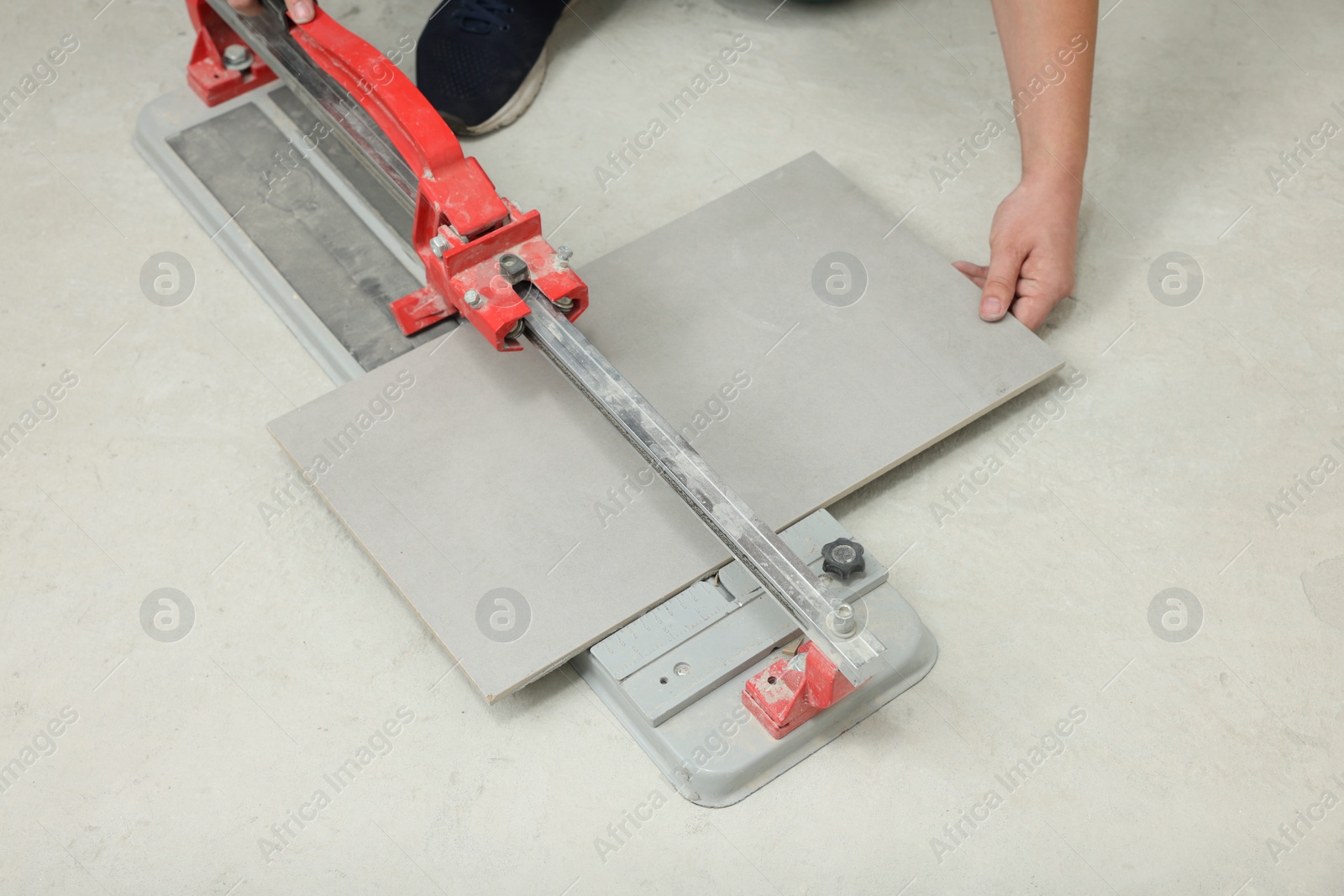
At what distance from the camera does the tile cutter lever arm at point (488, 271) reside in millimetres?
1372

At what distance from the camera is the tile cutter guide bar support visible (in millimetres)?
1376

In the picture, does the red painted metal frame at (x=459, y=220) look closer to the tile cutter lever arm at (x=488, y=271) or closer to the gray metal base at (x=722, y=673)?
the tile cutter lever arm at (x=488, y=271)

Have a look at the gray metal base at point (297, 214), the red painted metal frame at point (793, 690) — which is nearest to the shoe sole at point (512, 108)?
the gray metal base at point (297, 214)

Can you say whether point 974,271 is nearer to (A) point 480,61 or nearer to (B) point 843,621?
(B) point 843,621

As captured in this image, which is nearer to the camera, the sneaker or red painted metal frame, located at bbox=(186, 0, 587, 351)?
red painted metal frame, located at bbox=(186, 0, 587, 351)

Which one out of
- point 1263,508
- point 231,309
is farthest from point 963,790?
point 231,309

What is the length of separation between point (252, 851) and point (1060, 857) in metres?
0.96

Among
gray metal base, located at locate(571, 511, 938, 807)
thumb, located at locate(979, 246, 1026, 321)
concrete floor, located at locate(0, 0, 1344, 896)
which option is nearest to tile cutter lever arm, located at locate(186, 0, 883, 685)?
gray metal base, located at locate(571, 511, 938, 807)

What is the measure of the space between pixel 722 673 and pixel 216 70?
1.45m

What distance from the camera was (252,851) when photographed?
1409 mm

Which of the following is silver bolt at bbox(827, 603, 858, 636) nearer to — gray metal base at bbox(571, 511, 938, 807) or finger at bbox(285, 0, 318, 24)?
gray metal base at bbox(571, 511, 938, 807)

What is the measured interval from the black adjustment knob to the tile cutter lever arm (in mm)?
163

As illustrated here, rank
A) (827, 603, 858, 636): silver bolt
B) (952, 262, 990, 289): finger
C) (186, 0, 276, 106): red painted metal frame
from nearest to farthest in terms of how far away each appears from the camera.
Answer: (827, 603, 858, 636): silver bolt, (952, 262, 990, 289): finger, (186, 0, 276, 106): red painted metal frame

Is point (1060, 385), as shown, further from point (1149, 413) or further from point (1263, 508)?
point (1263, 508)
